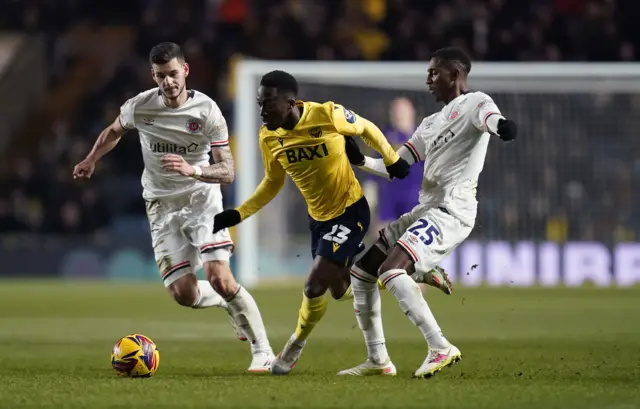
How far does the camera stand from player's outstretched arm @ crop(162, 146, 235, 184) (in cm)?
714

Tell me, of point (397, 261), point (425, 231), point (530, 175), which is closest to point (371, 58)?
point (530, 175)

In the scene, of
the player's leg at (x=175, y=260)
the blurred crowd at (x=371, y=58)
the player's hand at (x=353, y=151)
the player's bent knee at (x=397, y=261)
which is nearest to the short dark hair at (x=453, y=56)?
the player's hand at (x=353, y=151)

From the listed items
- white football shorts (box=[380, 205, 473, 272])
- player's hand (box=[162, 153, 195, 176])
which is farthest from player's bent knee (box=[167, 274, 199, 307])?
white football shorts (box=[380, 205, 473, 272])

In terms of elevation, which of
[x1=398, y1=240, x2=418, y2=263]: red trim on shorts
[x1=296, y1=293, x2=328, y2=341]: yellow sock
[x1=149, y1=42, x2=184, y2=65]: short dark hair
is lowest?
[x1=296, y1=293, x2=328, y2=341]: yellow sock

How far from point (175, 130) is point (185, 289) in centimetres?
108

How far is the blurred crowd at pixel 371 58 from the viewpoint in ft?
56.4

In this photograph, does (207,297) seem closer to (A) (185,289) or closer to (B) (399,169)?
(A) (185,289)

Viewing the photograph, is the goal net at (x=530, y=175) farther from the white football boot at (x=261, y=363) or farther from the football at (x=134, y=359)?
the football at (x=134, y=359)

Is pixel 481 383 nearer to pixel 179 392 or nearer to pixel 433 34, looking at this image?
pixel 179 392

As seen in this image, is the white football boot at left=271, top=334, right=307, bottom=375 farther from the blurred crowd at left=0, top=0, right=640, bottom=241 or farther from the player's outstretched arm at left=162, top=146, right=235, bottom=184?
the blurred crowd at left=0, top=0, right=640, bottom=241

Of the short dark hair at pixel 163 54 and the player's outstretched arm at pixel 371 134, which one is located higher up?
the short dark hair at pixel 163 54

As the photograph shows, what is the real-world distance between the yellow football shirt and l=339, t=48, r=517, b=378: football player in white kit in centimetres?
15

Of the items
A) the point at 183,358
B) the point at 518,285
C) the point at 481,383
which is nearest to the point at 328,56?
the point at 518,285

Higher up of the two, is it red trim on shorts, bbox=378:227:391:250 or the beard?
the beard
